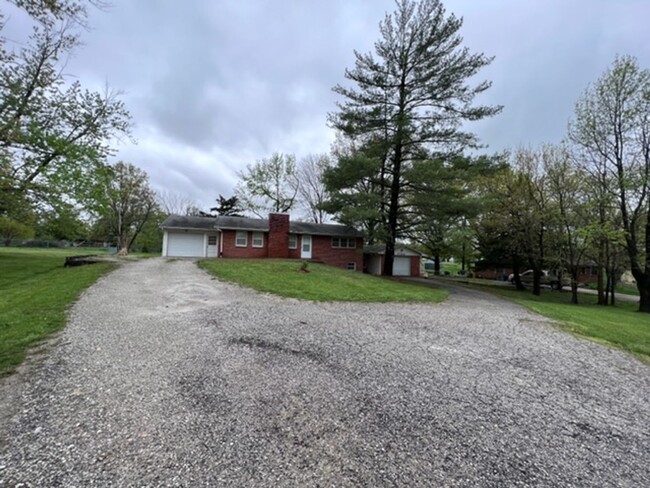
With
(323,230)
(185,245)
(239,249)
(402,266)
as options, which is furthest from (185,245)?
(402,266)

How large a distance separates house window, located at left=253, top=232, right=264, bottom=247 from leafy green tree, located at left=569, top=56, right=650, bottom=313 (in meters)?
19.7

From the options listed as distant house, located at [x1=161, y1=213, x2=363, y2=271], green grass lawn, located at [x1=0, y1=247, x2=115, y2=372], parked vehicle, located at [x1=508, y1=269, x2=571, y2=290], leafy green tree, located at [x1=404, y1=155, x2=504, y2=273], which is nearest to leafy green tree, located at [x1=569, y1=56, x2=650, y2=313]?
leafy green tree, located at [x1=404, y1=155, x2=504, y2=273]

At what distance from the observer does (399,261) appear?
28.3 m

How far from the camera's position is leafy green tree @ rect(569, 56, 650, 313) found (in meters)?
15.7

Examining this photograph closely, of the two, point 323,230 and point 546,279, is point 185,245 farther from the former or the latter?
A: point 546,279

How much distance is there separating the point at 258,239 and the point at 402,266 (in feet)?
45.5

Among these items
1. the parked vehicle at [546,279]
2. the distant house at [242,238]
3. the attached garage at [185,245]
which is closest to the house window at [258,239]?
the distant house at [242,238]

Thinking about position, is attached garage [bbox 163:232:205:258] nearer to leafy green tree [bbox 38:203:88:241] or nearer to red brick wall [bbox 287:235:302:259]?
leafy green tree [bbox 38:203:88:241]

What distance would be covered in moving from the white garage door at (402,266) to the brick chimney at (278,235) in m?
11.3

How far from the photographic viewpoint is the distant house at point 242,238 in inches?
821

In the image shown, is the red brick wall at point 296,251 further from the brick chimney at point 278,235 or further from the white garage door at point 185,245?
the white garage door at point 185,245

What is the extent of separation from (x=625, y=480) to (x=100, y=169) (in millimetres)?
20999

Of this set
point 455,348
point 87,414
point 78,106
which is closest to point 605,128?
point 455,348

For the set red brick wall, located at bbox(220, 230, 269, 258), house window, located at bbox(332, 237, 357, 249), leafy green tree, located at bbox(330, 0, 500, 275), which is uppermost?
leafy green tree, located at bbox(330, 0, 500, 275)
